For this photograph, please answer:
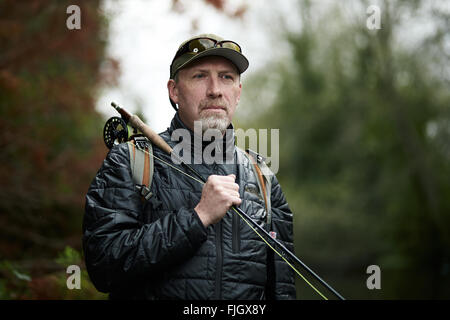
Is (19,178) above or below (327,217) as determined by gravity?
below

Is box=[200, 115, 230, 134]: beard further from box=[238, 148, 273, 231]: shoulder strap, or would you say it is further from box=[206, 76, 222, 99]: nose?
box=[238, 148, 273, 231]: shoulder strap

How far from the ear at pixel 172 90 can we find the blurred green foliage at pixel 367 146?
9894 mm

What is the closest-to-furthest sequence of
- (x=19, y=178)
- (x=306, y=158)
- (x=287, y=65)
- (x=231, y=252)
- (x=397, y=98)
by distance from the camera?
(x=231, y=252) < (x=19, y=178) < (x=397, y=98) < (x=306, y=158) < (x=287, y=65)

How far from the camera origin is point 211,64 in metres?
2.63

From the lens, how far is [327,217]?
62.4 feet

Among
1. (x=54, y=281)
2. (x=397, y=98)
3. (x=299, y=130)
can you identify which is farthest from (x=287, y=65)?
(x=54, y=281)

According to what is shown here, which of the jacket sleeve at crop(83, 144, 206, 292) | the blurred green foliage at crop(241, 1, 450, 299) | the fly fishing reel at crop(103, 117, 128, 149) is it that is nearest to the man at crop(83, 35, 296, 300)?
the jacket sleeve at crop(83, 144, 206, 292)

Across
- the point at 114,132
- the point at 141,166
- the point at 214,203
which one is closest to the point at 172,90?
the point at 114,132

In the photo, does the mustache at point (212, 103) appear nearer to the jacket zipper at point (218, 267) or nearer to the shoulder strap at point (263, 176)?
the shoulder strap at point (263, 176)

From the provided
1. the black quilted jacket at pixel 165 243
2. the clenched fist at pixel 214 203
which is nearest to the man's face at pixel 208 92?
the black quilted jacket at pixel 165 243

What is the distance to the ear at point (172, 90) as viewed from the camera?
2.77 m

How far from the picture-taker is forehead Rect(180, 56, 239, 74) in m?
2.62

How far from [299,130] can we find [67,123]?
14175 millimetres

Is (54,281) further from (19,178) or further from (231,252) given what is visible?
(19,178)
